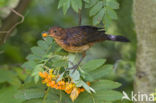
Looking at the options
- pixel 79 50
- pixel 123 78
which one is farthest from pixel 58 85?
pixel 123 78

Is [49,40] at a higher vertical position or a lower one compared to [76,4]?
lower

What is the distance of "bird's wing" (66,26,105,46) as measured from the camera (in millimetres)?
2826

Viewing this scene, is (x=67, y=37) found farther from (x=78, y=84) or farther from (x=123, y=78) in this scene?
(x=123, y=78)

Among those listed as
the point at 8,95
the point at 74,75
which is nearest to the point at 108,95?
the point at 74,75

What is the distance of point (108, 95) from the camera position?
2.43m

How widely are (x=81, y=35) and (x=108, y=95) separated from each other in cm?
70

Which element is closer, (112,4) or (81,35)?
(112,4)

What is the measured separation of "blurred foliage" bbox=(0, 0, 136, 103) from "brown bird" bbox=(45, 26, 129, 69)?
82 millimetres

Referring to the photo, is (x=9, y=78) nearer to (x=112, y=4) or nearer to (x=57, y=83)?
(x=57, y=83)

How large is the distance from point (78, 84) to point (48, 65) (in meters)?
0.35

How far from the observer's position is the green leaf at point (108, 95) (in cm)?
240

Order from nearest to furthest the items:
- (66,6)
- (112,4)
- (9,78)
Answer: (66,6)
(112,4)
(9,78)

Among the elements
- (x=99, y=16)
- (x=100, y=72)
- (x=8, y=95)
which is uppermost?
(x=99, y=16)

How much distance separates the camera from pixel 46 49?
2699 millimetres
